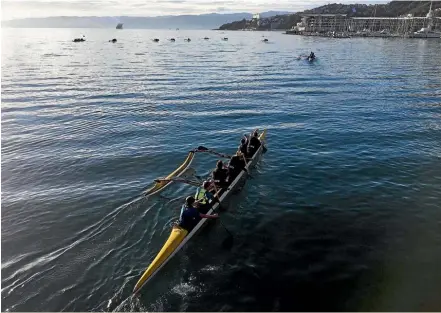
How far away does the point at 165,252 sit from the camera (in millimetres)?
16500

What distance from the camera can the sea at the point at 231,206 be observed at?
15.2 metres

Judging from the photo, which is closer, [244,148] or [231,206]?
[231,206]

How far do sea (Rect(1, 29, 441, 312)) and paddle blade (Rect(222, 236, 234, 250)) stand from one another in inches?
10.1

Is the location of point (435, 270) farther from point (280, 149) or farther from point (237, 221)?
point (280, 149)

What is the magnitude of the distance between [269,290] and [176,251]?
5.00 metres

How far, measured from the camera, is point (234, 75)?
70188 millimetres

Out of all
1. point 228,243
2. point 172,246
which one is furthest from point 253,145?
point 172,246

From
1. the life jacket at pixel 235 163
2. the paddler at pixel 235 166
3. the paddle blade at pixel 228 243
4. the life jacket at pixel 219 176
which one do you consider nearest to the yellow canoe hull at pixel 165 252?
the paddle blade at pixel 228 243

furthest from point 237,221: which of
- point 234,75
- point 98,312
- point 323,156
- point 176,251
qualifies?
point 234,75

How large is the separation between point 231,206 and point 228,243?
13.3 ft

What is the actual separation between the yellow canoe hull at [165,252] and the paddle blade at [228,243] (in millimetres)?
2146

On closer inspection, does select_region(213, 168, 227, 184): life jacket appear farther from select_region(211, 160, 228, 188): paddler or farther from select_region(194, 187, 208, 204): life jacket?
select_region(194, 187, 208, 204): life jacket

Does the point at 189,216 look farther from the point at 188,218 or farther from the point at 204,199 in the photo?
the point at 204,199

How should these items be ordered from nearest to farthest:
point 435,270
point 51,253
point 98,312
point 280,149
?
1. point 98,312
2. point 435,270
3. point 51,253
4. point 280,149
